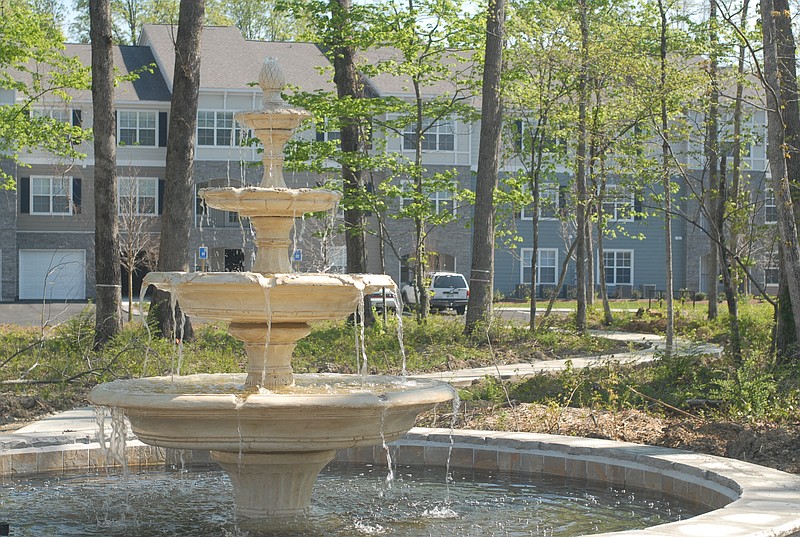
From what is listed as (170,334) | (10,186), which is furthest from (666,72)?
(10,186)

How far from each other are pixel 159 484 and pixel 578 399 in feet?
17.4

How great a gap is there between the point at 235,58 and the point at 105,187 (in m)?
28.6

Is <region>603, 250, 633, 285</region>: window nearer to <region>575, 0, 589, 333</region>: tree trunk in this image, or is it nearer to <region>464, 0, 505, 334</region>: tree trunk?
<region>575, 0, 589, 333</region>: tree trunk

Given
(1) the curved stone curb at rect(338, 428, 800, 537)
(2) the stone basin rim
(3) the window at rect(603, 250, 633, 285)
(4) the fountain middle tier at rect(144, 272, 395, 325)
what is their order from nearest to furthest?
(1) the curved stone curb at rect(338, 428, 800, 537), (2) the stone basin rim, (4) the fountain middle tier at rect(144, 272, 395, 325), (3) the window at rect(603, 250, 633, 285)

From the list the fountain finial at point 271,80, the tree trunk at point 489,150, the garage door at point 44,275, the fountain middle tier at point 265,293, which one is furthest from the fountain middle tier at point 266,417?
the garage door at point 44,275

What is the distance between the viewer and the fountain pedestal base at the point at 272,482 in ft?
25.5

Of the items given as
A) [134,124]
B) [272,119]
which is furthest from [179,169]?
[134,124]

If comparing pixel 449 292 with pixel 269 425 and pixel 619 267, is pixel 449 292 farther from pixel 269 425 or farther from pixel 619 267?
pixel 269 425

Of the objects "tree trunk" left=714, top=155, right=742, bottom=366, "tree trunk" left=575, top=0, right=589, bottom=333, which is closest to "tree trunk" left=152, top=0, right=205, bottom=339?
"tree trunk" left=575, top=0, right=589, bottom=333

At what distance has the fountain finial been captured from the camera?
8375 millimetres

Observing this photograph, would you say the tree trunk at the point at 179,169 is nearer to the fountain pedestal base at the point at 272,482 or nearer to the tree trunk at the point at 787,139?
the tree trunk at the point at 787,139

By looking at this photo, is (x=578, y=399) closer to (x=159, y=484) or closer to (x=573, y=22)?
(x=159, y=484)

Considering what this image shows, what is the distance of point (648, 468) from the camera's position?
8.84m

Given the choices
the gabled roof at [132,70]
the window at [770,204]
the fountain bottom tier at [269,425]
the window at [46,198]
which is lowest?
the fountain bottom tier at [269,425]
